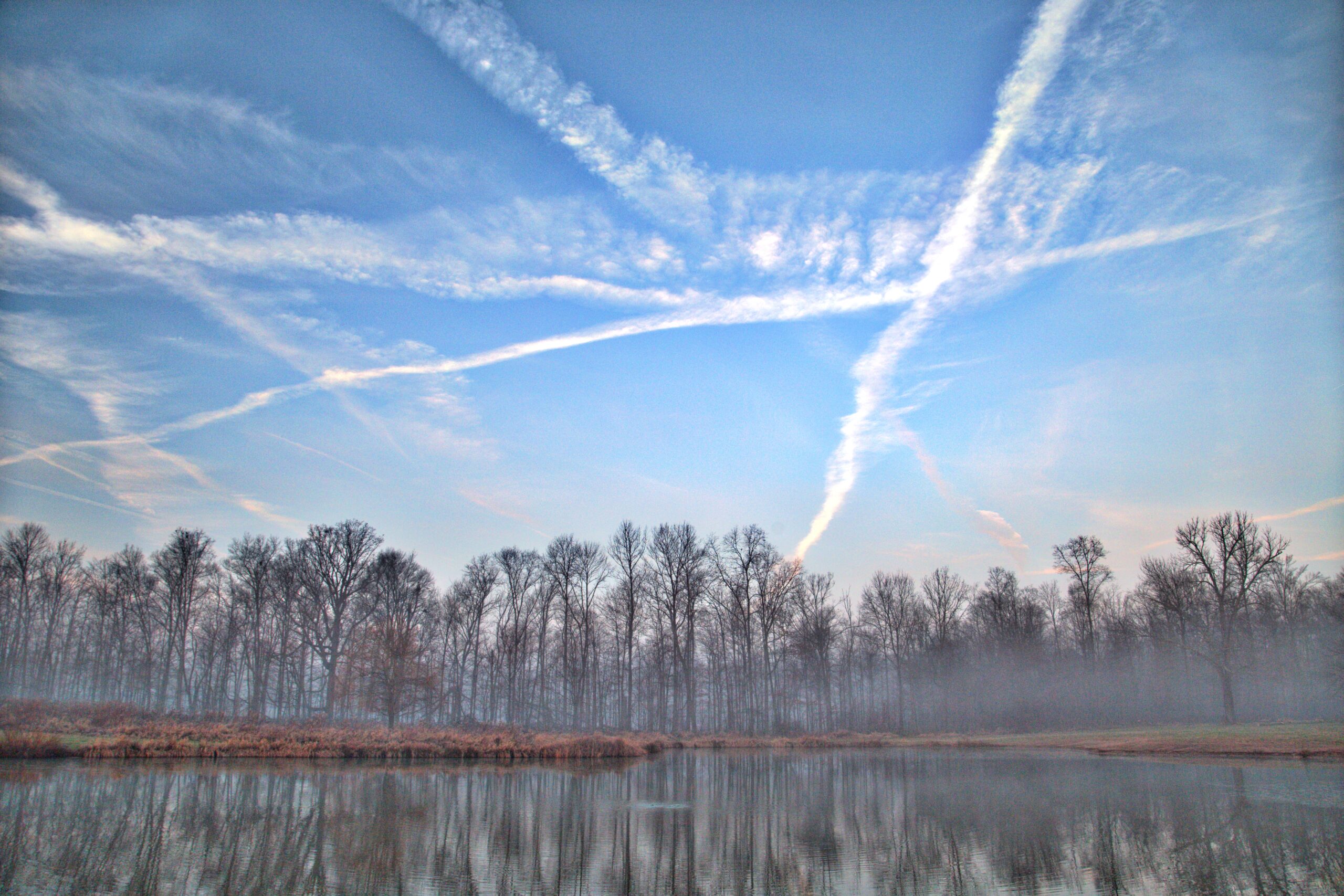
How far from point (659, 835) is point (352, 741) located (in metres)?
23.8

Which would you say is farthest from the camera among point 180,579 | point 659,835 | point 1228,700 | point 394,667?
point 180,579

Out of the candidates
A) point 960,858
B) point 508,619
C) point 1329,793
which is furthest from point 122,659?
point 1329,793

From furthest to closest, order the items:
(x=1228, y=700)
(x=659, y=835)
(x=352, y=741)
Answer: (x=1228, y=700), (x=352, y=741), (x=659, y=835)

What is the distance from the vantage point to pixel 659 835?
1322 cm

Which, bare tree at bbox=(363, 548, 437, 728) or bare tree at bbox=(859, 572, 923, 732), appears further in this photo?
bare tree at bbox=(859, 572, 923, 732)

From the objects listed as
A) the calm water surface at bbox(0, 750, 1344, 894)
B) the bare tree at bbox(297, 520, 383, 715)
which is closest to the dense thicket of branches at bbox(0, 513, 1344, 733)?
the bare tree at bbox(297, 520, 383, 715)

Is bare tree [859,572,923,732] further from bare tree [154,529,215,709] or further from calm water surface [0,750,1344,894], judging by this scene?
bare tree [154,529,215,709]

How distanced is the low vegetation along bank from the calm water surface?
15.3 feet

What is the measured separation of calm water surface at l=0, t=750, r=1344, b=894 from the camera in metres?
9.38

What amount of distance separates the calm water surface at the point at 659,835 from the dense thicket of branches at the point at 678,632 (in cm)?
3037

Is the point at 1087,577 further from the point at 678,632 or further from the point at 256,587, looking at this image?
the point at 256,587

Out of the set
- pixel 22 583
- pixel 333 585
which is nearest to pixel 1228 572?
pixel 333 585

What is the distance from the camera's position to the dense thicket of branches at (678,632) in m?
51.6

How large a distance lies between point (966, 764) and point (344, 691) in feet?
116
